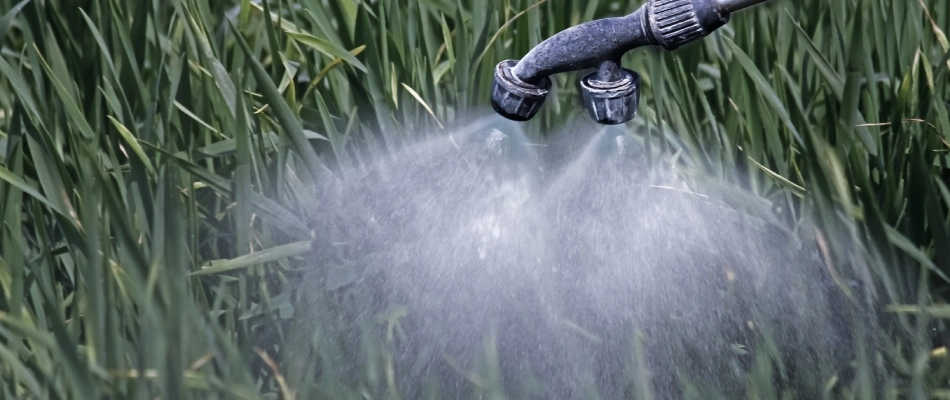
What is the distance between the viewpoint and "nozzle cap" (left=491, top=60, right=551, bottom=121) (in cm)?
103

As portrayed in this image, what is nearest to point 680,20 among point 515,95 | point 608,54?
point 608,54

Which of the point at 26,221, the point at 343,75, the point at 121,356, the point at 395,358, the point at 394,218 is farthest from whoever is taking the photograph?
the point at 343,75

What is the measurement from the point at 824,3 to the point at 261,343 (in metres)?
0.97

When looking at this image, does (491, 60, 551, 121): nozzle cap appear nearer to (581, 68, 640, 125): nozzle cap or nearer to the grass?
(581, 68, 640, 125): nozzle cap

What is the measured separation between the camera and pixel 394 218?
3.98ft

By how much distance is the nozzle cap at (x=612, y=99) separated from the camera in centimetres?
96

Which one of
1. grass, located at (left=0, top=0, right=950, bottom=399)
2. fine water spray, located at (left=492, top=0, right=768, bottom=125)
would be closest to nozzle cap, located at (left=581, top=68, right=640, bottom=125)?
fine water spray, located at (left=492, top=0, right=768, bottom=125)

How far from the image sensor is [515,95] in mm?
1028

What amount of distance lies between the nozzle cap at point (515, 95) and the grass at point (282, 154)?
0.24 metres

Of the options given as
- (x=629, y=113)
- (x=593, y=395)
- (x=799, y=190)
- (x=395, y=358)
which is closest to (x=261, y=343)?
(x=395, y=358)

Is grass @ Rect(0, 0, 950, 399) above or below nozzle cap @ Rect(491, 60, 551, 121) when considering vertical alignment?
below

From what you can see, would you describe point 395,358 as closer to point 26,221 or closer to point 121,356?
point 121,356

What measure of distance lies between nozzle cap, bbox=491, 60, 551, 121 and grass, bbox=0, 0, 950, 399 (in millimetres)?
238

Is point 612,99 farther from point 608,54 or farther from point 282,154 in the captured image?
point 282,154
